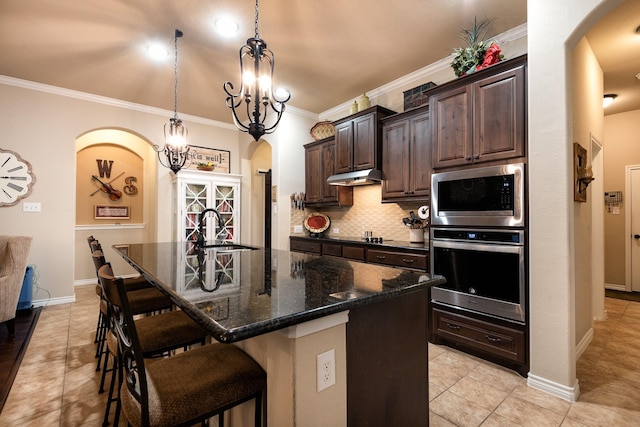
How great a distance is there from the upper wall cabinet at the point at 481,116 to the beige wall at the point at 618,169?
13.3ft

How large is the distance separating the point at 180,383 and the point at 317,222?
3755mm

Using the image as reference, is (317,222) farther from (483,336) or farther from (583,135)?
(583,135)

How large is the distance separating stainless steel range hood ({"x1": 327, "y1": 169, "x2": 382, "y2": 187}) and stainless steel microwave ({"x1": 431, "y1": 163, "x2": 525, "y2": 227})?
89cm

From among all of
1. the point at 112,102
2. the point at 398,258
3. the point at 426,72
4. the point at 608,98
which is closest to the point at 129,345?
the point at 398,258

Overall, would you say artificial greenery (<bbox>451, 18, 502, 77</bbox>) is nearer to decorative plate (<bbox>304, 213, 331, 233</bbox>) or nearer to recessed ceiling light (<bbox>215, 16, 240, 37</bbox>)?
recessed ceiling light (<bbox>215, 16, 240, 37</bbox>)

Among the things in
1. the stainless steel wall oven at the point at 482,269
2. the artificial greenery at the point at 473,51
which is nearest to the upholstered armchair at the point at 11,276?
the stainless steel wall oven at the point at 482,269

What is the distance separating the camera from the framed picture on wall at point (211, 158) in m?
5.16

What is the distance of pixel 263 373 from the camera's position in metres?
1.10

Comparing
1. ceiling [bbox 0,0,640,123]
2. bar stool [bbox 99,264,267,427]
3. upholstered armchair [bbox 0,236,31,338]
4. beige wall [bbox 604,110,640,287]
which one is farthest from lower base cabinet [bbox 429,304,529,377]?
beige wall [bbox 604,110,640,287]

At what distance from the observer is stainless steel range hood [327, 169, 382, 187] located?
3561mm

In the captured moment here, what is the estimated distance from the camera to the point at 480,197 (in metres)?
2.43

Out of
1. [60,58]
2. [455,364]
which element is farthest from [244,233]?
[455,364]

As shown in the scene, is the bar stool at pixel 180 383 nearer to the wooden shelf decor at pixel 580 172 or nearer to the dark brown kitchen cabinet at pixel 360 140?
the wooden shelf decor at pixel 580 172

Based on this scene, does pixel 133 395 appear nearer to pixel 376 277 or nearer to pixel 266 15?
pixel 376 277
